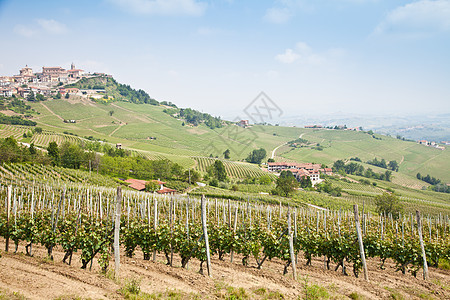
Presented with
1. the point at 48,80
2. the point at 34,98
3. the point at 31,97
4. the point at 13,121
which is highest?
the point at 48,80

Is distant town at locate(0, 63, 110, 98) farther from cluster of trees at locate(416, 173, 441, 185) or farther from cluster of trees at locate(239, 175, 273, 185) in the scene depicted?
cluster of trees at locate(416, 173, 441, 185)

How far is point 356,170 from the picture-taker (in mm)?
87562

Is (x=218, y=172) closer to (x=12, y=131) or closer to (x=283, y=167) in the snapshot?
(x=283, y=167)

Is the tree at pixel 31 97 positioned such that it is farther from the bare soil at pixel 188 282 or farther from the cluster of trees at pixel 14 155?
the bare soil at pixel 188 282

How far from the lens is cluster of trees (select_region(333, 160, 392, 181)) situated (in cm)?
8262

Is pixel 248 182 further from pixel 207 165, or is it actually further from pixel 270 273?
pixel 270 273

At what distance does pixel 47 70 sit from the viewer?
170 m

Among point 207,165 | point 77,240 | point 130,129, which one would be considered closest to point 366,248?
point 77,240

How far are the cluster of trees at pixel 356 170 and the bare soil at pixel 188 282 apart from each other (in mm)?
79983

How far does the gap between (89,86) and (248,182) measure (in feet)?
433

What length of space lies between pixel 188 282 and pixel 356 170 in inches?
3561

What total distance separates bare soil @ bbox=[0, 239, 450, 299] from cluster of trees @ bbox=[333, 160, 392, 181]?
262 feet

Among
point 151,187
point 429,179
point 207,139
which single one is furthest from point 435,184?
point 151,187

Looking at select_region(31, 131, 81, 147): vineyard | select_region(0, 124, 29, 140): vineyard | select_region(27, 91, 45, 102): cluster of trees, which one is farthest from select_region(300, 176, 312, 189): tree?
select_region(27, 91, 45, 102): cluster of trees
